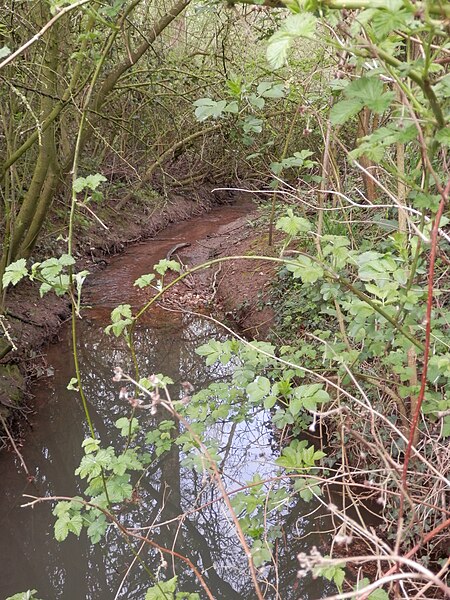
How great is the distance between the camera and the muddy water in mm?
3480

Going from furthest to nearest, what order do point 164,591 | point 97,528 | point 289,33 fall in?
point 97,528, point 164,591, point 289,33

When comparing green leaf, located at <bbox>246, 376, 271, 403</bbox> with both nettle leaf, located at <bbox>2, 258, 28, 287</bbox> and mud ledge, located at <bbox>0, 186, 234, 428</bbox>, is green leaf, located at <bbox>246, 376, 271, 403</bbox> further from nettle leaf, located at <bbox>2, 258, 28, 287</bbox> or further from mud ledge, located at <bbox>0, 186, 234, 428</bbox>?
mud ledge, located at <bbox>0, 186, 234, 428</bbox>

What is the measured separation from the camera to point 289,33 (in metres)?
1.04

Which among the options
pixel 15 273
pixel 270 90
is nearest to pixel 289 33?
pixel 270 90

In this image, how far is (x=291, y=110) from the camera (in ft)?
20.5

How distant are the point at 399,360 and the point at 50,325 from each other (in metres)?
4.76

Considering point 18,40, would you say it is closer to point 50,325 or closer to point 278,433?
point 50,325

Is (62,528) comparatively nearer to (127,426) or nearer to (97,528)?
(97,528)

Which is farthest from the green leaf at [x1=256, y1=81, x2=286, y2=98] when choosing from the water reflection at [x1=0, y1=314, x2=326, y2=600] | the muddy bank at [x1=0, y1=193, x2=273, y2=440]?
the muddy bank at [x1=0, y1=193, x2=273, y2=440]

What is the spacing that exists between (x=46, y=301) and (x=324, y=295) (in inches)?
199

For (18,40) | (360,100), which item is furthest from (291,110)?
(360,100)

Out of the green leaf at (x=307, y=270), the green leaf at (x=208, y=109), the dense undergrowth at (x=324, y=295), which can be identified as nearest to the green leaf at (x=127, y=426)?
the dense undergrowth at (x=324, y=295)

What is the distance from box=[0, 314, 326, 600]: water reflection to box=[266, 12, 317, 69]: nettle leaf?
1.94 m

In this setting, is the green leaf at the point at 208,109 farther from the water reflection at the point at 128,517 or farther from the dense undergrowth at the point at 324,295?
the water reflection at the point at 128,517
